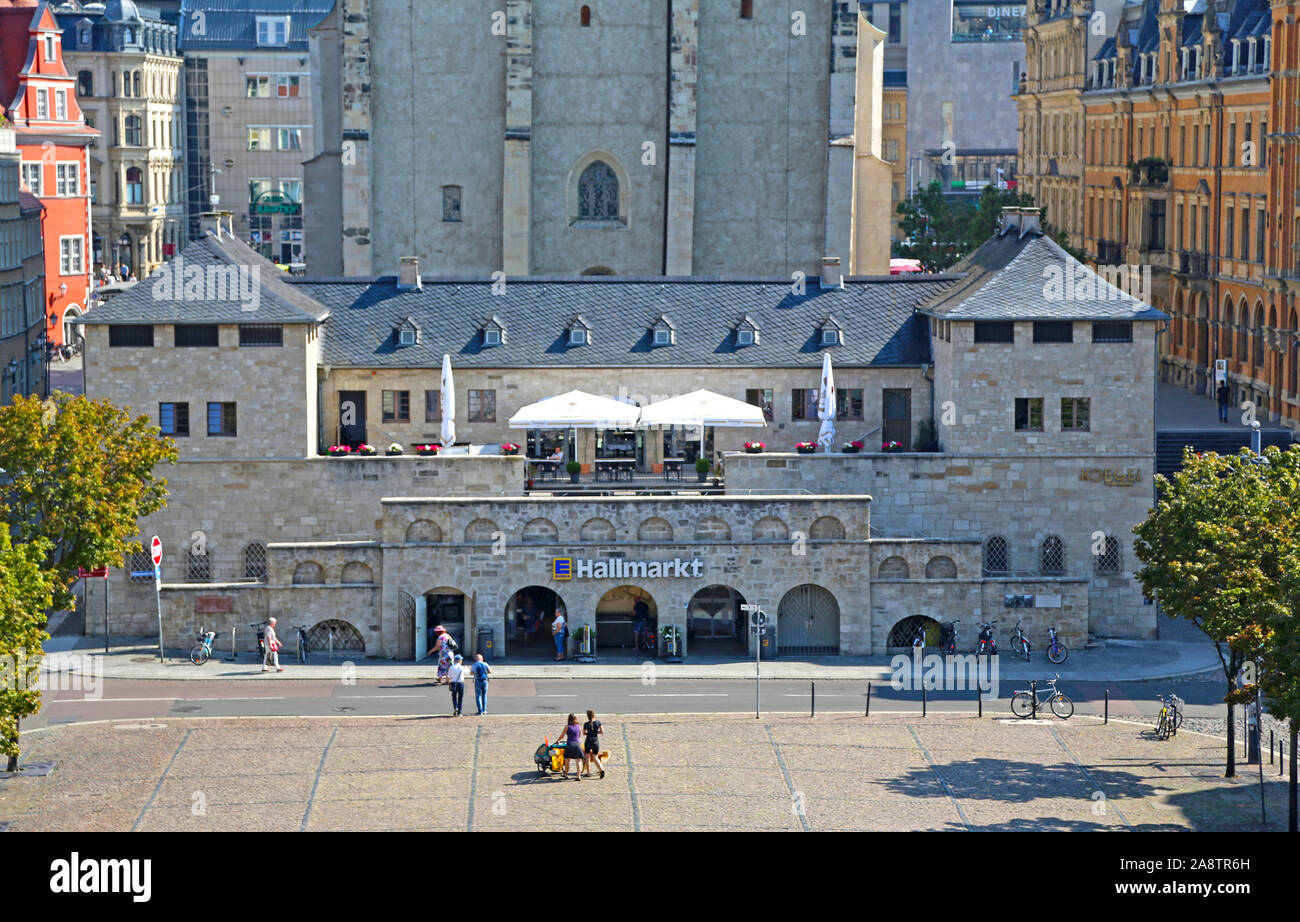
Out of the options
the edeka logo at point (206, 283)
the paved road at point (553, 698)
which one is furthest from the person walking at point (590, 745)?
the edeka logo at point (206, 283)

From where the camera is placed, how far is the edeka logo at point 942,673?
6281 cm

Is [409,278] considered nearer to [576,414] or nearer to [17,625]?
[576,414]

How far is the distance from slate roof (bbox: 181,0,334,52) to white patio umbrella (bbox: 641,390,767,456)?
9902 centimetres

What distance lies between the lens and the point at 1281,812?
4900 cm

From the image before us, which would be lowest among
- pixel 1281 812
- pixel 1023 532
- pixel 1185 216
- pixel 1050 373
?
pixel 1281 812

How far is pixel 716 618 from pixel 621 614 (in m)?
2.82

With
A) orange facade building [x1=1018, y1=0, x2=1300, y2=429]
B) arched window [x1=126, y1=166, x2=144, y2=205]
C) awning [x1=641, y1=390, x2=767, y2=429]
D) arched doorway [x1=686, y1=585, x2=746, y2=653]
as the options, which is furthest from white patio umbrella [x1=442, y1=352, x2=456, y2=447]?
arched window [x1=126, y1=166, x2=144, y2=205]

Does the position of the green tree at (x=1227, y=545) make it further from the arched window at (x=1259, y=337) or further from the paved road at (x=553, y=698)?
the arched window at (x=1259, y=337)

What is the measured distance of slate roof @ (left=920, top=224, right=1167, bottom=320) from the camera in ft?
230

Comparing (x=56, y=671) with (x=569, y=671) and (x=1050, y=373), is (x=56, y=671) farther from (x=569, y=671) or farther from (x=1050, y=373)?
(x=1050, y=373)

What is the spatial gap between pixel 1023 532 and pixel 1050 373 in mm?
4905
